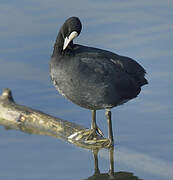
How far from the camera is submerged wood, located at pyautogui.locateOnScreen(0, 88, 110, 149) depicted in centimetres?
882

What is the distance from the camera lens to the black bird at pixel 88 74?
8.50 m

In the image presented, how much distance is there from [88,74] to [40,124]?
2.86 ft

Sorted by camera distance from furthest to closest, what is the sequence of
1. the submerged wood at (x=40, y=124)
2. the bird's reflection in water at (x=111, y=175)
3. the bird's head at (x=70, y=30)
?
the submerged wood at (x=40, y=124), the bird's head at (x=70, y=30), the bird's reflection in water at (x=111, y=175)

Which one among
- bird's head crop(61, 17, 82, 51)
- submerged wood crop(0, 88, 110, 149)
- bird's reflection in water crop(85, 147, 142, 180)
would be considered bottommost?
bird's reflection in water crop(85, 147, 142, 180)

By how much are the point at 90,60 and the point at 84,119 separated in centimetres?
94

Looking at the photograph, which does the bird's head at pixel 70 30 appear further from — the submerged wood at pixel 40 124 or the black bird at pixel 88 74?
the submerged wood at pixel 40 124

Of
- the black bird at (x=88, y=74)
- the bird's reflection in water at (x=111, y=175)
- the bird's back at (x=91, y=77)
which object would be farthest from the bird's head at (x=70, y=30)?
the bird's reflection in water at (x=111, y=175)

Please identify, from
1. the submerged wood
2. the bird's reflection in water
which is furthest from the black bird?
the bird's reflection in water

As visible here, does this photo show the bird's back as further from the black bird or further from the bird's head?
the bird's head

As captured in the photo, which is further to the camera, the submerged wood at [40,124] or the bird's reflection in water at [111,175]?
the submerged wood at [40,124]

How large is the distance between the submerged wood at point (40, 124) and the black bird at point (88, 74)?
0.12 m

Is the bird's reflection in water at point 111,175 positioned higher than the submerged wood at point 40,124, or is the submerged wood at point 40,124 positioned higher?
the submerged wood at point 40,124

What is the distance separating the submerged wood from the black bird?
120 millimetres

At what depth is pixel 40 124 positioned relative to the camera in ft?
29.5
